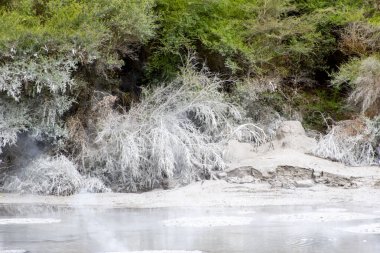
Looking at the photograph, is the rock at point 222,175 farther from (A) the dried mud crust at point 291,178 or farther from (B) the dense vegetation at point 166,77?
(B) the dense vegetation at point 166,77

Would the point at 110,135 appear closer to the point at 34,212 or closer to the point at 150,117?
the point at 150,117

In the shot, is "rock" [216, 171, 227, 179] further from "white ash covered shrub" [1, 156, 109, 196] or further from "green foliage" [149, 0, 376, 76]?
"green foliage" [149, 0, 376, 76]

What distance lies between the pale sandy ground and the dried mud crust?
118 millimetres

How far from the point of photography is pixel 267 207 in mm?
14008

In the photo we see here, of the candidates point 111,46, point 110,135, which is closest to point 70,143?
point 110,135

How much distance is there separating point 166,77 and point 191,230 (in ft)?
30.2

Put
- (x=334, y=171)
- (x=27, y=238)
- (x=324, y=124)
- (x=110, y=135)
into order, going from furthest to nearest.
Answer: (x=324, y=124)
(x=110, y=135)
(x=334, y=171)
(x=27, y=238)

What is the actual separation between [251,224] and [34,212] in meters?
4.88

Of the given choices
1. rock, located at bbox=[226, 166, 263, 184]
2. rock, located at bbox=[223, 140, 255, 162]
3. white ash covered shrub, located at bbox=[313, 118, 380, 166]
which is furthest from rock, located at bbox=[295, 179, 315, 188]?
rock, located at bbox=[223, 140, 255, 162]

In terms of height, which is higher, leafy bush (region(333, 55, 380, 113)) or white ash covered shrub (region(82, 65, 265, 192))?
leafy bush (region(333, 55, 380, 113))

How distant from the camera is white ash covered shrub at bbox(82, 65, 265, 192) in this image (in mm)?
17078

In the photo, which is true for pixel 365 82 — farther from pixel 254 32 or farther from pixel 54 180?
pixel 54 180

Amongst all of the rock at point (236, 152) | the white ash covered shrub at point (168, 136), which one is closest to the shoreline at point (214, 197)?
the white ash covered shrub at point (168, 136)

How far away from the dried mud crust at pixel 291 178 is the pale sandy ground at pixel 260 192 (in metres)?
0.12
